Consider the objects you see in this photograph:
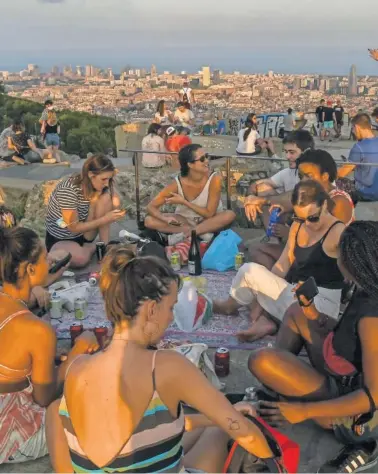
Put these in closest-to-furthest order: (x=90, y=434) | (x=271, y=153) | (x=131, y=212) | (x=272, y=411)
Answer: (x=90, y=434) < (x=272, y=411) < (x=131, y=212) < (x=271, y=153)

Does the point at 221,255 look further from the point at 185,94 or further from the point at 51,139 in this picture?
the point at 185,94

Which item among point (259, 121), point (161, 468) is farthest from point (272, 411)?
point (259, 121)

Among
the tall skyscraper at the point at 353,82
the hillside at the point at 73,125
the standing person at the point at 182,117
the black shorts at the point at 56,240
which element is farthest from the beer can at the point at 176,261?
the tall skyscraper at the point at 353,82

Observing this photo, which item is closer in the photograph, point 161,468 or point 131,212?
point 161,468

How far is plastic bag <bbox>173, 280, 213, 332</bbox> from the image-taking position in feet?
14.6

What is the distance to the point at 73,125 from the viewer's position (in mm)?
22234

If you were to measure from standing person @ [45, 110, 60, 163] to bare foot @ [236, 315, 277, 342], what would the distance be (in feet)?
33.0

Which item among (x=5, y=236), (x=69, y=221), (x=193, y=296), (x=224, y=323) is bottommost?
(x=224, y=323)

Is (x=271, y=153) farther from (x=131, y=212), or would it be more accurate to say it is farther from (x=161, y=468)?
(x=161, y=468)

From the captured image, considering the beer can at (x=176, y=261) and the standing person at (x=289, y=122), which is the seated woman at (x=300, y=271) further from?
the standing person at (x=289, y=122)

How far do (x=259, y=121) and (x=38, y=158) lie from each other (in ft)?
25.1

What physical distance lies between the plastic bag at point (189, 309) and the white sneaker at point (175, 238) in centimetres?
153

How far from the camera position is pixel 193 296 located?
4477 millimetres

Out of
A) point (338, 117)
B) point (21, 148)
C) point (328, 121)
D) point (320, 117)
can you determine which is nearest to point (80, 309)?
point (21, 148)
